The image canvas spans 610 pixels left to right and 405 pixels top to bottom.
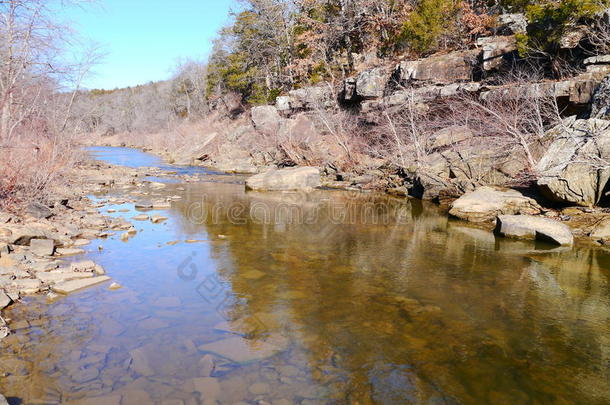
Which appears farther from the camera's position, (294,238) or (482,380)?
(294,238)

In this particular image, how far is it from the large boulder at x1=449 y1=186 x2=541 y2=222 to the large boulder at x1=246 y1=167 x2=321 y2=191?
23.4 feet

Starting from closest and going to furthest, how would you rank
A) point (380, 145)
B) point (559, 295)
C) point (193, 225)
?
point (559, 295), point (193, 225), point (380, 145)

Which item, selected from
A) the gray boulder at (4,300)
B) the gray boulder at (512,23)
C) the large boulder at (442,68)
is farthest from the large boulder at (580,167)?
the gray boulder at (4,300)

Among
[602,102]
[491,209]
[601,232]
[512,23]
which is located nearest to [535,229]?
[601,232]

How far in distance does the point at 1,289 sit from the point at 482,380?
5.93m

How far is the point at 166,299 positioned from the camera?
6.14m

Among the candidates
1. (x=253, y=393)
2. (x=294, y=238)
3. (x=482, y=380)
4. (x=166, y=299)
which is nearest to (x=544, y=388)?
(x=482, y=380)

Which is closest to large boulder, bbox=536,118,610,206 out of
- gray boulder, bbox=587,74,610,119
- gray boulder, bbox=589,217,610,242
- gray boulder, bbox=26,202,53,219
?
gray boulder, bbox=587,74,610,119

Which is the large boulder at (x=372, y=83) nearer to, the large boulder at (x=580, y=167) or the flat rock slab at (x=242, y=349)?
the large boulder at (x=580, y=167)

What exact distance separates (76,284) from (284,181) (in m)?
12.3

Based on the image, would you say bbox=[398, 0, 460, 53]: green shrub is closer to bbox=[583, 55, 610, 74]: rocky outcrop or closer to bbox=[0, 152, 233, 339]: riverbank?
bbox=[583, 55, 610, 74]: rocky outcrop

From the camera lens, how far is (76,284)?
627 centimetres

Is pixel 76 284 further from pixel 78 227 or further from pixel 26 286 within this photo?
pixel 78 227

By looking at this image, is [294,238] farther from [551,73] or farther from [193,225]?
[551,73]
